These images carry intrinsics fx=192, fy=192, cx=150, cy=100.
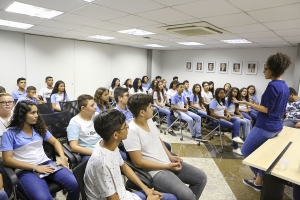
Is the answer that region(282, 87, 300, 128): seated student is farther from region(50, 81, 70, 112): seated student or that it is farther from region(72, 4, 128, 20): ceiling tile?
region(50, 81, 70, 112): seated student

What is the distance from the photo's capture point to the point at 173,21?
3504 mm

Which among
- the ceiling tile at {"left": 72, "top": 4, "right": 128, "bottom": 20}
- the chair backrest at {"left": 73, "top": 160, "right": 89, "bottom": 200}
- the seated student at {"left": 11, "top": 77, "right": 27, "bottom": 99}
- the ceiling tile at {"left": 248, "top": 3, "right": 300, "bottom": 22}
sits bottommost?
the chair backrest at {"left": 73, "top": 160, "right": 89, "bottom": 200}

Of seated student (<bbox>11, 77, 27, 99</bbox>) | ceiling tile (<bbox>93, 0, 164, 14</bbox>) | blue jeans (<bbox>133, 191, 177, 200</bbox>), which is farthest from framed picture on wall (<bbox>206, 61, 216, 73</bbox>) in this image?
blue jeans (<bbox>133, 191, 177, 200</bbox>)

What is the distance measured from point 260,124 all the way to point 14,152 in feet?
8.42

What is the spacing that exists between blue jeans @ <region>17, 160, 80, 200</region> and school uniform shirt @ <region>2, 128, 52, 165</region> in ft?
0.36

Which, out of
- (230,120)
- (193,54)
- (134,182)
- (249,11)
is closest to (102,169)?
(134,182)

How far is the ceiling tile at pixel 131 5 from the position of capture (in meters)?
2.59

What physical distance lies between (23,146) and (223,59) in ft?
24.8

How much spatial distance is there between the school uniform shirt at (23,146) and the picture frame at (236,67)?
7306mm

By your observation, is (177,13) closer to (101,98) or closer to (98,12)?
(98,12)

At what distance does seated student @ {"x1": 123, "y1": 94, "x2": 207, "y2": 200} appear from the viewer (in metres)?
1.70

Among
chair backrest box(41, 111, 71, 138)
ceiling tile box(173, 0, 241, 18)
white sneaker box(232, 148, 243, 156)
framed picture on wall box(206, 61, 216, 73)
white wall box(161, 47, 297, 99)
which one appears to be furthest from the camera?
framed picture on wall box(206, 61, 216, 73)

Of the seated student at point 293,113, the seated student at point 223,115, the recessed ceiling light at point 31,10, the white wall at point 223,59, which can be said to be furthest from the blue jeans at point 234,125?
the white wall at point 223,59

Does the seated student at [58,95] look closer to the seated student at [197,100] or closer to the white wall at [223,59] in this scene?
the seated student at [197,100]
